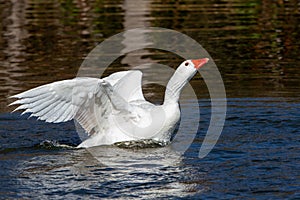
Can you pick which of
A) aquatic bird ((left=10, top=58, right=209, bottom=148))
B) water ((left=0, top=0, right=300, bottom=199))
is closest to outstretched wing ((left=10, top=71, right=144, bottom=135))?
aquatic bird ((left=10, top=58, right=209, bottom=148))

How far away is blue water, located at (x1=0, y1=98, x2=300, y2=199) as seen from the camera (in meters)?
8.79

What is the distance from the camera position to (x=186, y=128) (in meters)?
11.8

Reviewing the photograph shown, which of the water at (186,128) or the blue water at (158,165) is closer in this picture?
the blue water at (158,165)

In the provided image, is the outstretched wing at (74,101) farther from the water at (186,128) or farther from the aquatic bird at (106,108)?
the water at (186,128)

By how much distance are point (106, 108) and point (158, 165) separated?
1223 mm

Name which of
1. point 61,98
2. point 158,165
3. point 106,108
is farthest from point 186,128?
point 61,98

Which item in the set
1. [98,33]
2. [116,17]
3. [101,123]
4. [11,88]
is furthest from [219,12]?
[101,123]

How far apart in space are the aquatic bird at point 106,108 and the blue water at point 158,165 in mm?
262

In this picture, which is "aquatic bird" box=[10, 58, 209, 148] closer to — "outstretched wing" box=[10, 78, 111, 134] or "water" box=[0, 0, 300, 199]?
"outstretched wing" box=[10, 78, 111, 134]

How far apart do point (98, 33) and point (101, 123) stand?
1069 cm

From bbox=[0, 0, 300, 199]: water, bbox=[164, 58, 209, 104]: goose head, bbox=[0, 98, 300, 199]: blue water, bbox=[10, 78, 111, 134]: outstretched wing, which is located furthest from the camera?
bbox=[164, 58, 209, 104]: goose head

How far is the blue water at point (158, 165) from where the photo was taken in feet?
28.8

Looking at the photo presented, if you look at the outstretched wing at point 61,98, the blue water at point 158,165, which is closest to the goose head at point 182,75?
the blue water at point 158,165

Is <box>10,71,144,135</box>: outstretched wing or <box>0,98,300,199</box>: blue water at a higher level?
<box>10,71,144,135</box>: outstretched wing
